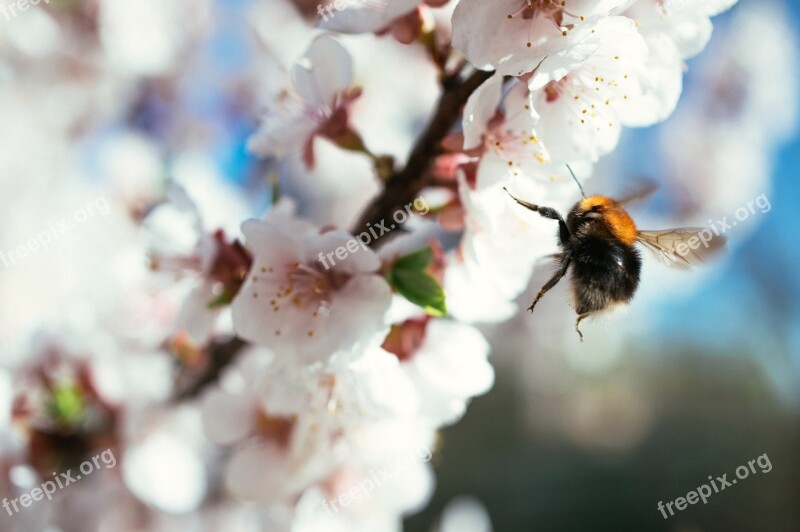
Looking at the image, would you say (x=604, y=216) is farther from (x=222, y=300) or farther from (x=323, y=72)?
(x=222, y=300)

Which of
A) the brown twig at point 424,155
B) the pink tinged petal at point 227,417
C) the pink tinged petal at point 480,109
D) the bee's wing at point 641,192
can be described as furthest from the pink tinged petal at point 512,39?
the pink tinged petal at point 227,417

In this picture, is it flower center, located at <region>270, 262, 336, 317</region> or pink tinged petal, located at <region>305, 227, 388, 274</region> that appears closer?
pink tinged petal, located at <region>305, 227, 388, 274</region>

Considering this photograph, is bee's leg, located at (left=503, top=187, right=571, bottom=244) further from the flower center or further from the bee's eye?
the flower center

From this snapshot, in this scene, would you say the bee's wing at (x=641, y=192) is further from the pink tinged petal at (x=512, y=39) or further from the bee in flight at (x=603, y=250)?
the pink tinged petal at (x=512, y=39)

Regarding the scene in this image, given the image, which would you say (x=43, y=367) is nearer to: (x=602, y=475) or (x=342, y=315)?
(x=342, y=315)

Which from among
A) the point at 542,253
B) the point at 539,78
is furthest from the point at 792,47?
the point at 539,78

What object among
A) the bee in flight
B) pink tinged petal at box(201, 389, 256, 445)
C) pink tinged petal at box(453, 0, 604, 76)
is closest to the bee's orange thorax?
the bee in flight
